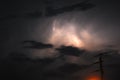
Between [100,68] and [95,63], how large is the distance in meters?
3.18

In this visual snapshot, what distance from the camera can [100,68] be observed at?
174 feet

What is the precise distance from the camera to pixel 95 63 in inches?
2215

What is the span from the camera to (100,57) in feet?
177

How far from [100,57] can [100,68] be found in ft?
7.03

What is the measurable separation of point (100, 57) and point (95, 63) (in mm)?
2714
